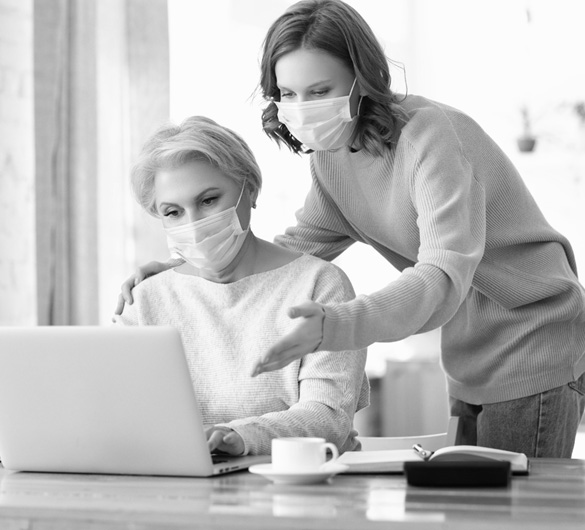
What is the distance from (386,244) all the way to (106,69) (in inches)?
77.8

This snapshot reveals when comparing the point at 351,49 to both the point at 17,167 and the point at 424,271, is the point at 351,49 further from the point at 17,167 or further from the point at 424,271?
the point at 17,167

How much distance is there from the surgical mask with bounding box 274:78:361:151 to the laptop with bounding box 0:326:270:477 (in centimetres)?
53

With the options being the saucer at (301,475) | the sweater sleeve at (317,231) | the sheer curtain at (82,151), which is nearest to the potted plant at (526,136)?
the sheer curtain at (82,151)

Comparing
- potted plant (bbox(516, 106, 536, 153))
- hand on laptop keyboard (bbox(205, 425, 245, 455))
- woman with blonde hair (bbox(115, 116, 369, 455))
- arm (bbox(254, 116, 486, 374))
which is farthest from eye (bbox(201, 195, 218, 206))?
potted plant (bbox(516, 106, 536, 153))

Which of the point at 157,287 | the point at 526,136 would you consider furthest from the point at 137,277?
the point at 526,136

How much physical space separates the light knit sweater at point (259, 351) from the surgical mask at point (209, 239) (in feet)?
0.22

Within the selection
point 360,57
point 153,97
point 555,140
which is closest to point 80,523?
point 360,57

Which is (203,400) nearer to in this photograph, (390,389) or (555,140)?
(390,389)

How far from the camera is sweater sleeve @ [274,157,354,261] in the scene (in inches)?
71.9

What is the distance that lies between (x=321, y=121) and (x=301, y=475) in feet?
2.08

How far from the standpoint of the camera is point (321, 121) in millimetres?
1528

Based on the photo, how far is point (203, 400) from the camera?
158cm

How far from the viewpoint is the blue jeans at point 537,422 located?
5.41 ft

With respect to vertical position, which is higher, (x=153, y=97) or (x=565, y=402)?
(x=153, y=97)
